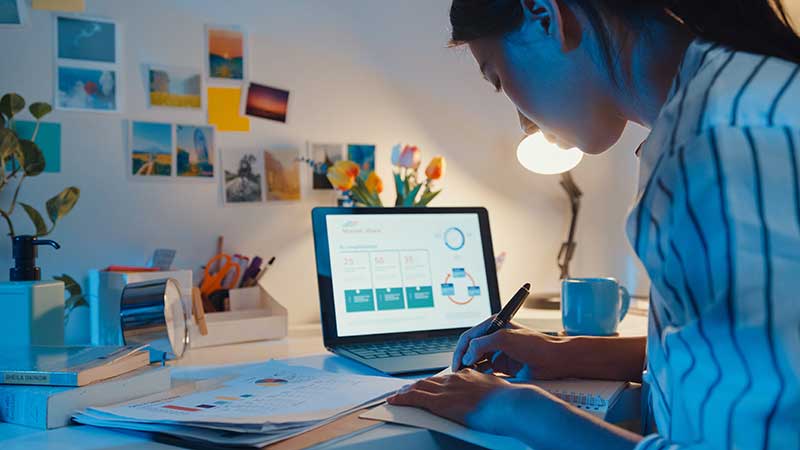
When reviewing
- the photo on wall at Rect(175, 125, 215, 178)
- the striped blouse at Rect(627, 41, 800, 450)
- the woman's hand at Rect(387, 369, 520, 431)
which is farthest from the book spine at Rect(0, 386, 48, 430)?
the photo on wall at Rect(175, 125, 215, 178)

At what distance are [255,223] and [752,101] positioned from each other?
1.06 m

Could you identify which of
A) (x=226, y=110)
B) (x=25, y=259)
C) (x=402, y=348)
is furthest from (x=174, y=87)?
(x=402, y=348)

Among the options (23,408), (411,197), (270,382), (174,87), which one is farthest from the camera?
(411,197)

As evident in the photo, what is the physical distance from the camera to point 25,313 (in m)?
0.96

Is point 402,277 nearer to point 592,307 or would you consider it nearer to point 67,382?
point 592,307

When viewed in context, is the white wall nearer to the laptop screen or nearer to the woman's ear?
the laptop screen

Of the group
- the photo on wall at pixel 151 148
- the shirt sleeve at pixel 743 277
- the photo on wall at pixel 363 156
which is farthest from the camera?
the photo on wall at pixel 363 156

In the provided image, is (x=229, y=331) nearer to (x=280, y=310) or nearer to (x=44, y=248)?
(x=280, y=310)

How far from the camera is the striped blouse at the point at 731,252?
46 centimetres

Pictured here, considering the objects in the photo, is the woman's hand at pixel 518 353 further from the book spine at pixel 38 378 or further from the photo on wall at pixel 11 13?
the photo on wall at pixel 11 13

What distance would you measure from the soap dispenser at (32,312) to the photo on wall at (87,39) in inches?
17.4

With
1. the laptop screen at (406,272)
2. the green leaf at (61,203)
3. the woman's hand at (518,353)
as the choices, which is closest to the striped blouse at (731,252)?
the woman's hand at (518,353)

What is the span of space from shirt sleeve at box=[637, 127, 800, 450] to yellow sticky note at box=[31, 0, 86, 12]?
1098mm

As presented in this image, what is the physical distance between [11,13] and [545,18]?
94cm
